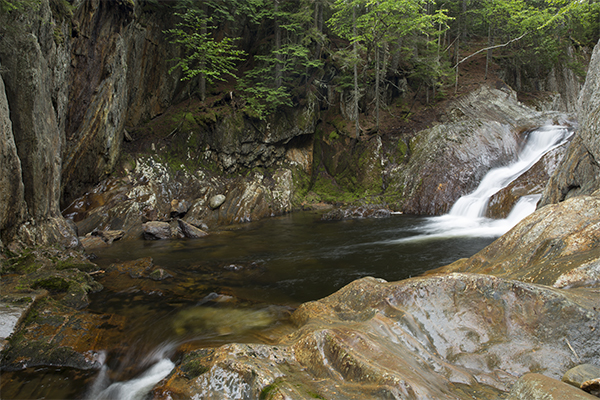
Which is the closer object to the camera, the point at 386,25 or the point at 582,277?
the point at 582,277

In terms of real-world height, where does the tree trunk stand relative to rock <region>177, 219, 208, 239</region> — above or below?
above

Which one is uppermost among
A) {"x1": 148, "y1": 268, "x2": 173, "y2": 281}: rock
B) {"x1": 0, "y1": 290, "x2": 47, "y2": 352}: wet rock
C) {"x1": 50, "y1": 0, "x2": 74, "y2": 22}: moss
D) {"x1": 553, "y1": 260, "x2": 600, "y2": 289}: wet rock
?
{"x1": 50, "y1": 0, "x2": 74, "y2": 22}: moss

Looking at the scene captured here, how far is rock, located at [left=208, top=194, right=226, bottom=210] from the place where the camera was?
1418 centimetres

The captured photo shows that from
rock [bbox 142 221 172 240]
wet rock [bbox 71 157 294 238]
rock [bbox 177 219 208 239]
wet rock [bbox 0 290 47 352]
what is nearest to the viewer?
wet rock [bbox 0 290 47 352]

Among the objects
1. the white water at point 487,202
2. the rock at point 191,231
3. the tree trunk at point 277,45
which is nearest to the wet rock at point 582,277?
the white water at point 487,202

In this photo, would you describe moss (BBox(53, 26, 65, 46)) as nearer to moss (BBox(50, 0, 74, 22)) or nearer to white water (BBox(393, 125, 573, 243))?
moss (BBox(50, 0, 74, 22))

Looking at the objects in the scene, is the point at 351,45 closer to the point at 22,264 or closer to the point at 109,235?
the point at 109,235

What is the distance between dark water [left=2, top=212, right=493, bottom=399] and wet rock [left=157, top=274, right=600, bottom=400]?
3.60 ft

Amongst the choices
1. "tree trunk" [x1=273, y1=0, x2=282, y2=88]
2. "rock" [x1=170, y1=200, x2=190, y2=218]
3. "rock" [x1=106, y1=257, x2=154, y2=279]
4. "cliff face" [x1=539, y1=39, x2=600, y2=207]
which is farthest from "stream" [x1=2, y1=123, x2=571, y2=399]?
"tree trunk" [x1=273, y1=0, x2=282, y2=88]

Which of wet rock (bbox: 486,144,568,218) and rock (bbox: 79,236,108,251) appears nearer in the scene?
rock (bbox: 79,236,108,251)

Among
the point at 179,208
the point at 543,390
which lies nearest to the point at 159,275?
the point at 543,390

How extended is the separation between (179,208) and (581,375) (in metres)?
13.3

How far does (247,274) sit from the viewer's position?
7.33 m

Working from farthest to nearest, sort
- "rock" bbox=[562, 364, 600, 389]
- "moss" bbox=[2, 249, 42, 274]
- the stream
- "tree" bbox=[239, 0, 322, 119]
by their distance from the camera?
1. "tree" bbox=[239, 0, 322, 119]
2. "moss" bbox=[2, 249, 42, 274]
3. the stream
4. "rock" bbox=[562, 364, 600, 389]
